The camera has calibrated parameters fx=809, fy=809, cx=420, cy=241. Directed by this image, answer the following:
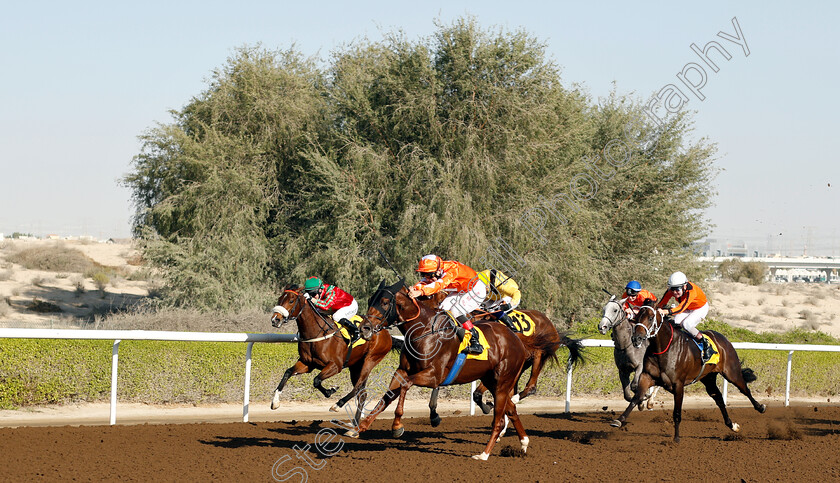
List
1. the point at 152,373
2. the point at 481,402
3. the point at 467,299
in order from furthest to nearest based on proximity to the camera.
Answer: the point at 152,373
the point at 481,402
the point at 467,299

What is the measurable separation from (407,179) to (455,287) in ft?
28.5

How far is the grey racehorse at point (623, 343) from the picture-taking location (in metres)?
7.72

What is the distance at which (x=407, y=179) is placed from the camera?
51.3 feet

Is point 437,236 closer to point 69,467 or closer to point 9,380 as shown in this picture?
point 9,380

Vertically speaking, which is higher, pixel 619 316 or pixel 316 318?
pixel 619 316

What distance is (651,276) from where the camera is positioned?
60.8 ft

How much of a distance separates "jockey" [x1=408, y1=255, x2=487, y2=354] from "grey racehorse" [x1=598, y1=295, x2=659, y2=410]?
1244mm

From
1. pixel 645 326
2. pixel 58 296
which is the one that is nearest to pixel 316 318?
pixel 645 326

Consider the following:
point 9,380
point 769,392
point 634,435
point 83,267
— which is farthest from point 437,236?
point 83,267

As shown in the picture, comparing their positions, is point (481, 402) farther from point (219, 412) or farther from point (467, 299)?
point (219, 412)

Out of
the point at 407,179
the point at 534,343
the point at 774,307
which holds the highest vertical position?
the point at 407,179

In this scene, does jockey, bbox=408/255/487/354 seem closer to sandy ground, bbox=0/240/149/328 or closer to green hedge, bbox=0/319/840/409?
green hedge, bbox=0/319/840/409

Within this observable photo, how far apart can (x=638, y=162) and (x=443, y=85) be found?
224 inches

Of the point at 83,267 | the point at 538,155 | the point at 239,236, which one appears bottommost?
the point at 83,267
